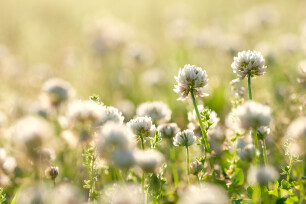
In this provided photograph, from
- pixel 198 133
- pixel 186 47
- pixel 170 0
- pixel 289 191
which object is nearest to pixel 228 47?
pixel 186 47

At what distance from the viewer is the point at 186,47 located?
25.7ft

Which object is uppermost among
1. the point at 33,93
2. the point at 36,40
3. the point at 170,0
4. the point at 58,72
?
the point at 170,0

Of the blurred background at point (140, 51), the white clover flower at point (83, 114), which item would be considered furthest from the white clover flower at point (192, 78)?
the blurred background at point (140, 51)

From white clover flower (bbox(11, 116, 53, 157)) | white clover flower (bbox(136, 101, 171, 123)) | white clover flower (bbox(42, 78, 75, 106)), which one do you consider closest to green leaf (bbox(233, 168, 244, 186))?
white clover flower (bbox(136, 101, 171, 123))

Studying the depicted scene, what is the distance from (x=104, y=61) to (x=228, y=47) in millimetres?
2410

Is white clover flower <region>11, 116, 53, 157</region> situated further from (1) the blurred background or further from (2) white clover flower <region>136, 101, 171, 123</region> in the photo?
(1) the blurred background

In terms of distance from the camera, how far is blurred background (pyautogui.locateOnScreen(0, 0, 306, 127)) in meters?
5.04

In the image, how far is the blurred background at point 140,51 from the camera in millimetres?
5039

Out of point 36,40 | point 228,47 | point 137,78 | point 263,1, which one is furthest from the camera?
point 263,1

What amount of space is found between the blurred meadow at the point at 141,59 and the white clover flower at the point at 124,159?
732 millimetres

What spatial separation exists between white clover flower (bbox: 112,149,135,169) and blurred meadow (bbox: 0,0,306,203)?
73 cm

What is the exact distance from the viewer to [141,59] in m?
6.14

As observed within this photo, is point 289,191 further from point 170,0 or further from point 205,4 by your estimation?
point 170,0

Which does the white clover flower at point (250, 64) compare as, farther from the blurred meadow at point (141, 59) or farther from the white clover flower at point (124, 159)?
the white clover flower at point (124, 159)
